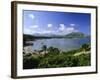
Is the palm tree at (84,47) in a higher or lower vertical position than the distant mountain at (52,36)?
lower

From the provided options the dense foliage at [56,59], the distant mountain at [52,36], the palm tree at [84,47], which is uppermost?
the distant mountain at [52,36]

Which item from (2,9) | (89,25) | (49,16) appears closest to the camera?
(2,9)

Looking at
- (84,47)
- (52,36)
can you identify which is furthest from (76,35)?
(52,36)

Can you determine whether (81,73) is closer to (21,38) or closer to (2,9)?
(21,38)

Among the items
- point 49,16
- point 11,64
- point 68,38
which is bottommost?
point 11,64

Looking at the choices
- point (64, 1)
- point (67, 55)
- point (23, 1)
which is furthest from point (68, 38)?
point (23, 1)

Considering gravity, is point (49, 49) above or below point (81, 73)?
above

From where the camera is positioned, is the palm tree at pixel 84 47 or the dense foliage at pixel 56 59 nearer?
the dense foliage at pixel 56 59

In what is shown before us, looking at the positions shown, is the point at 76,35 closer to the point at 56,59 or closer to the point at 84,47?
the point at 84,47
